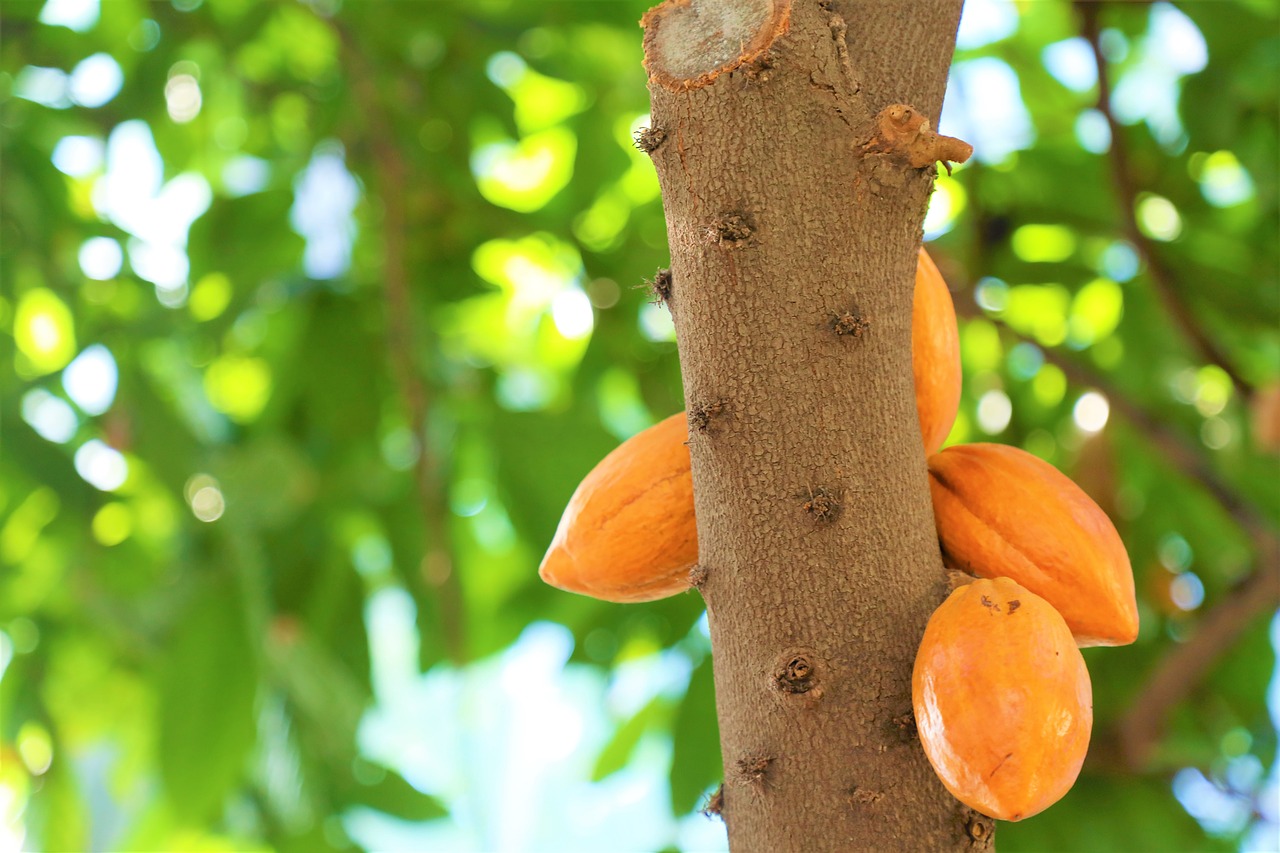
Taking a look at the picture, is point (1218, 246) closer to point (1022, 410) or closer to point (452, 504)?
point (1022, 410)

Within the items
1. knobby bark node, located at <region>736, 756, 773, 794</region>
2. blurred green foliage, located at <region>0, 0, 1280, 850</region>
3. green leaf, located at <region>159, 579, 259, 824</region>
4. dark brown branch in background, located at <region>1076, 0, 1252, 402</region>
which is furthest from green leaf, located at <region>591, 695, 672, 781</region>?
knobby bark node, located at <region>736, 756, 773, 794</region>

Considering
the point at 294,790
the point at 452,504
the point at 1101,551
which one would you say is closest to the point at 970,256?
the point at 452,504

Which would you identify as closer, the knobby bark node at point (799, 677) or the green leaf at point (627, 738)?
the knobby bark node at point (799, 677)

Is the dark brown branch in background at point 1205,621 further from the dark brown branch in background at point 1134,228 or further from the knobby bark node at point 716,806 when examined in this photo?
the knobby bark node at point 716,806

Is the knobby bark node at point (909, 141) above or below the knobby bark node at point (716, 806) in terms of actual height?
above

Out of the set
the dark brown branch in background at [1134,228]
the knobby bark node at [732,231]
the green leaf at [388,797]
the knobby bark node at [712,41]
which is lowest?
the green leaf at [388,797]

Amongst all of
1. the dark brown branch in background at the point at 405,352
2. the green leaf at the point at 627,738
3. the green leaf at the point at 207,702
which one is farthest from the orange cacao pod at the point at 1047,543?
the green leaf at the point at 207,702

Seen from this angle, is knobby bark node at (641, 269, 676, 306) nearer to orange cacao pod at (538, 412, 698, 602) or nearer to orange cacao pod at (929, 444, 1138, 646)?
orange cacao pod at (538, 412, 698, 602)
